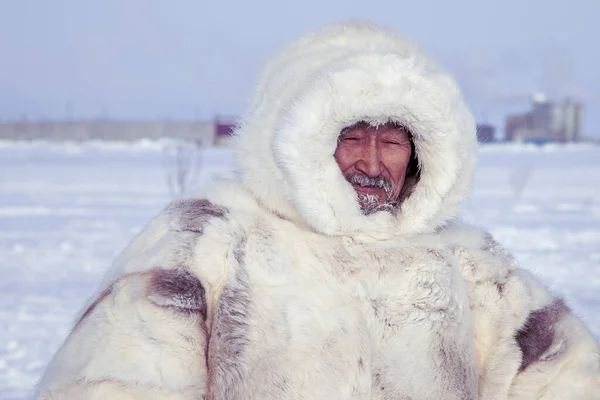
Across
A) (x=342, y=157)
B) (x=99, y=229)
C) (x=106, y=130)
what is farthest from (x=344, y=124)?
(x=106, y=130)

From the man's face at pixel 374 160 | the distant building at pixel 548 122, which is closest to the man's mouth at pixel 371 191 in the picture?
the man's face at pixel 374 160

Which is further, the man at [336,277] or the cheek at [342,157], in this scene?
the cheek at [342,157]

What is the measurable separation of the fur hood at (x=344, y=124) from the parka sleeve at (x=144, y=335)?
0.22 metres

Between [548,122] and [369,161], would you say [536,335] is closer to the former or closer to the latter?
[369,161]

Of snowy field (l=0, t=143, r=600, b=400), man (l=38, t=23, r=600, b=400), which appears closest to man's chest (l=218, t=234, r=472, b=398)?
man (l=38, t=23, r=600, b=400)

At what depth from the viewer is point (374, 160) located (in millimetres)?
2064

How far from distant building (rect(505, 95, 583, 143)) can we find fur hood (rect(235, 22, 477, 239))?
145ft

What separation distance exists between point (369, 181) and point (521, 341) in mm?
487

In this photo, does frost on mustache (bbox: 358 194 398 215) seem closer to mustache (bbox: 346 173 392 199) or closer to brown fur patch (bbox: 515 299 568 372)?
mustache (bbox: 346 173 392 199)

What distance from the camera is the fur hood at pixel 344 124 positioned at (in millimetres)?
1896

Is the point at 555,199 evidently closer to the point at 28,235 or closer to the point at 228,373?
the point at 28,235

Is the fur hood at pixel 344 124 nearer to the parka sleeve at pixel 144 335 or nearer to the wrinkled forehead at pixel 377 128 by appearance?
the wrinkled forehead at pixel 377 128

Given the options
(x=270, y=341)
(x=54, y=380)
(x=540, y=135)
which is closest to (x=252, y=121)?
(x=270, y=341)

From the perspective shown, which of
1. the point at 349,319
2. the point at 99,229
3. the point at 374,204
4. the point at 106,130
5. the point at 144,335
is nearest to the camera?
the point at 144,335
